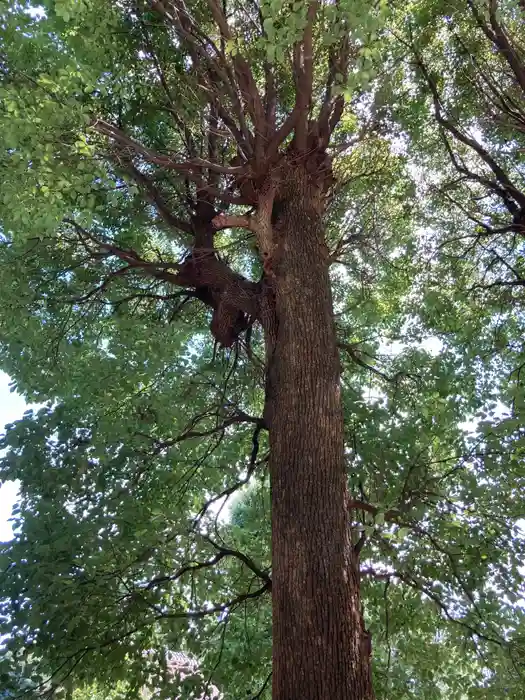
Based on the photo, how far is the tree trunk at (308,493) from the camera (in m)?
2.23

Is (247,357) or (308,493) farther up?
(247,357)

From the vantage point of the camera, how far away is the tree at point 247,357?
289 cm

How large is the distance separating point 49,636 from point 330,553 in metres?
1.94

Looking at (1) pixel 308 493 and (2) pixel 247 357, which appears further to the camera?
(2) pixel 247 357

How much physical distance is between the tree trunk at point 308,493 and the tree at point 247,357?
13mm

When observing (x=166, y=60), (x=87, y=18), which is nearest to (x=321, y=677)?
(x=87, y=18)

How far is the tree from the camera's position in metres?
2.89

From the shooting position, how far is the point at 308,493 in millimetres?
2670

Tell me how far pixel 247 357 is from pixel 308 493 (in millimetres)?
2365

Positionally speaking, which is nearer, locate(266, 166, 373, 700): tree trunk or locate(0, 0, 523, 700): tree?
→ locate(266, 166, 373, 700): tree trunk

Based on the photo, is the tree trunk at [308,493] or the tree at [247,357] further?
the tree at [247,357]

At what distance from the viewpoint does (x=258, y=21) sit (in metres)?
4.38

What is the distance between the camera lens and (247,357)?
491 centimetres

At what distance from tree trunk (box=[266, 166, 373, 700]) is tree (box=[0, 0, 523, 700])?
0.04ft
